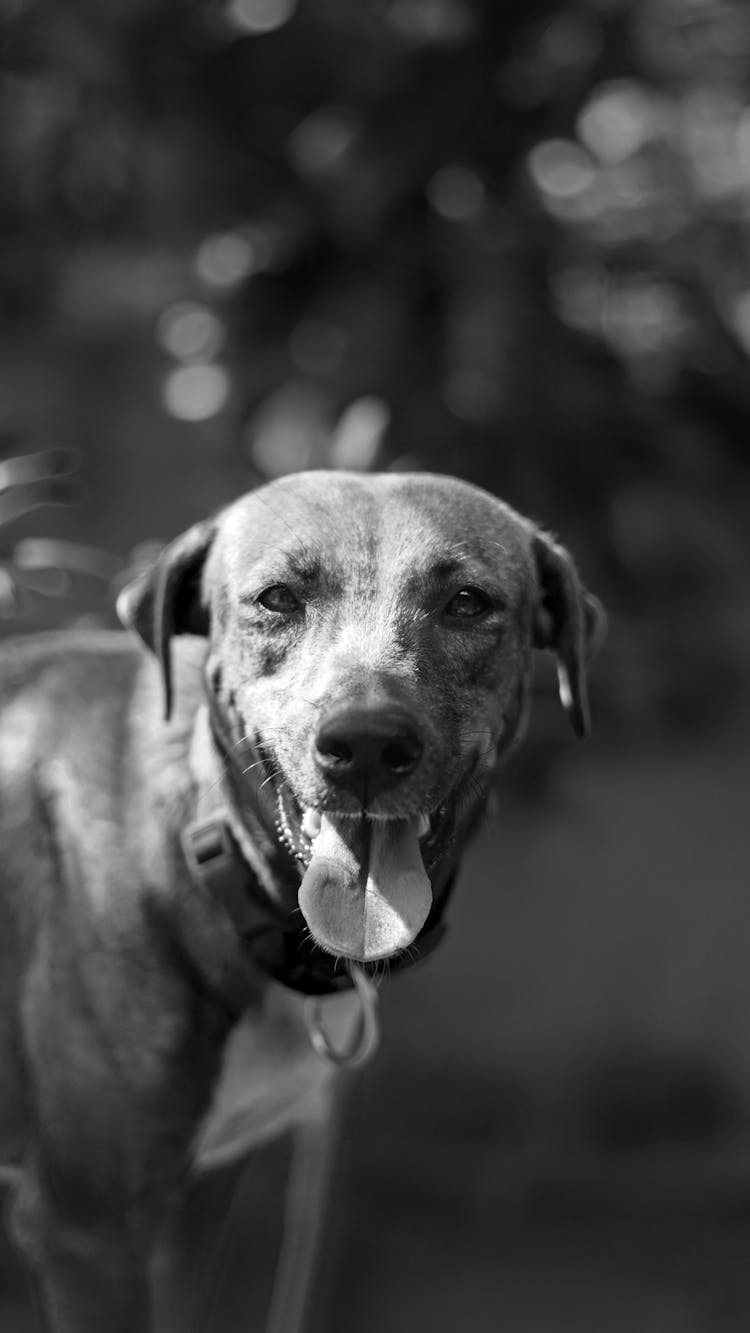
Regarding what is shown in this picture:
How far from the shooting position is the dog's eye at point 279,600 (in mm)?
2264

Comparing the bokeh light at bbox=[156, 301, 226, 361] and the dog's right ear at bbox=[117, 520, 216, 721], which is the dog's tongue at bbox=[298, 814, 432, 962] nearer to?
the dog's right ear at bbox=[117, 520, 216, 721]

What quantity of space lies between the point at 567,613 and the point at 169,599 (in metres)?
0.68

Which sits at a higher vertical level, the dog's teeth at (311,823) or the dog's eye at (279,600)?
the dog's eye at (279,600)

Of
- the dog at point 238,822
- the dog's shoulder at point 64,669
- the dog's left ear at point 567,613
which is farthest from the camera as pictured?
the dog's shoulder at point 64,669

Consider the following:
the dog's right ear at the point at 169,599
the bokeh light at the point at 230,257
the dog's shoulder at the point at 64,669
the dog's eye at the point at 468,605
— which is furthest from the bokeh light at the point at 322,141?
the dog's eye at the point at 468,605

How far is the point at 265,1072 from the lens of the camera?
2.52 m

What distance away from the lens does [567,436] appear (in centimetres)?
375

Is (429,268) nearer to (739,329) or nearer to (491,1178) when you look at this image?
(739,329)

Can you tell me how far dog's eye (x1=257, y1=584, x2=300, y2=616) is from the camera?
2264 millimetres

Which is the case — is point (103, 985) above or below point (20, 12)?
below

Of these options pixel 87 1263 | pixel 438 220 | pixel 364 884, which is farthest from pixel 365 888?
pixel 438 220

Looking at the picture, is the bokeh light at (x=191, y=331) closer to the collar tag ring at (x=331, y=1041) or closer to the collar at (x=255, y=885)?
the collar at (x=255, y=885)

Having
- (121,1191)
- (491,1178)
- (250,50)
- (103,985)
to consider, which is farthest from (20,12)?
(491,1178)

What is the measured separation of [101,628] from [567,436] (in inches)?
50.8
